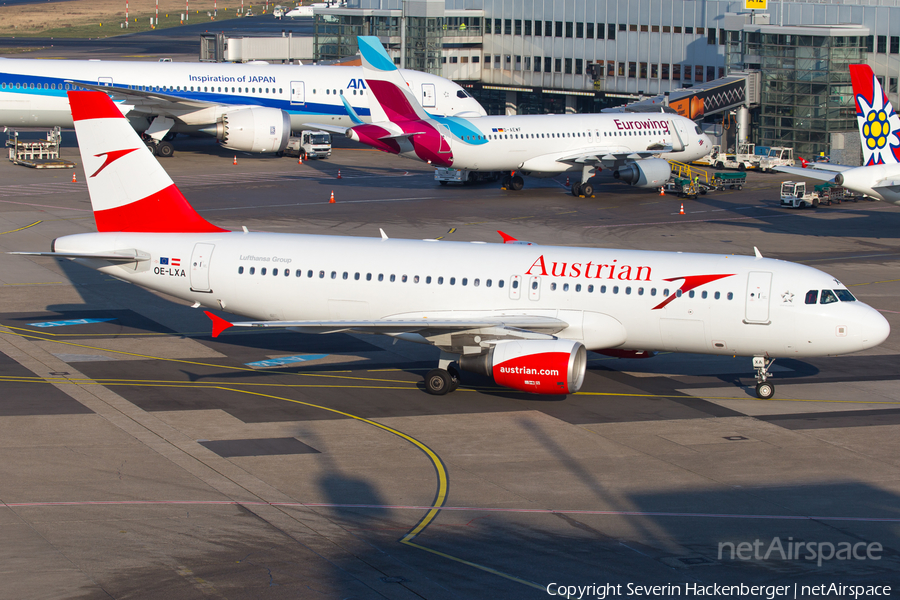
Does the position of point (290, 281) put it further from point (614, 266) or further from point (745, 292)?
point (745, 292)

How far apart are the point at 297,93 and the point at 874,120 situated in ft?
150

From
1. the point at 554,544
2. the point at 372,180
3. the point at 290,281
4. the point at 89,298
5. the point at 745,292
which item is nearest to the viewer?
the point at 554,544

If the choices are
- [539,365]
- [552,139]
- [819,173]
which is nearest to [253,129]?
[552,139]

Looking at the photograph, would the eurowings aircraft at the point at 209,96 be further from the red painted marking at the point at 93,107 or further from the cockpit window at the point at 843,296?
the cockpit window at the point at 843,296

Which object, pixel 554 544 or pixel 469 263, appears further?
pixel 469 263

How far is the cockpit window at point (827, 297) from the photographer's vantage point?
3136 cm

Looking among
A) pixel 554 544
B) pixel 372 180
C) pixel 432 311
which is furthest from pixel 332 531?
pixel 372 180

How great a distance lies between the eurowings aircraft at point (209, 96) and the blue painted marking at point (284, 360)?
45192 millimetres

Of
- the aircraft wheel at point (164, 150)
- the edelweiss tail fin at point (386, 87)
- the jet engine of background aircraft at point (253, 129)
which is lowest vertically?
the aircraft wheel at point (164, 150)

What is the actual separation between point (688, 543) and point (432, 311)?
13641mm

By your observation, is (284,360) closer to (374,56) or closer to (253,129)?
(374,56)

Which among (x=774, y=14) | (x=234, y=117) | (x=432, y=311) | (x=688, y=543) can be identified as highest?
A: (x=774, y=14)

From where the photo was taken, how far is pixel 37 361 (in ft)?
114

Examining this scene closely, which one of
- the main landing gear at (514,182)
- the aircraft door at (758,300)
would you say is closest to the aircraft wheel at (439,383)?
the aircraft door at (758,300)
